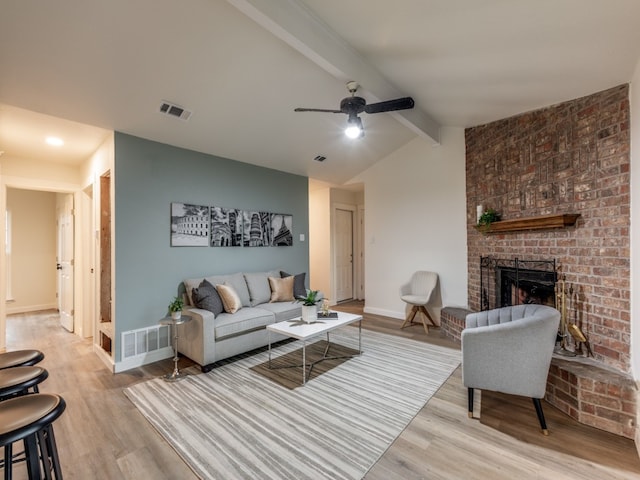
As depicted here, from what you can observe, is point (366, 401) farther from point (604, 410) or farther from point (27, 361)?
point (27, 361)

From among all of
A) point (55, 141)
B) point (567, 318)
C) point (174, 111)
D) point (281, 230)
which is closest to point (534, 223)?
point (567, 318)

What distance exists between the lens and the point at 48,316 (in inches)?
215

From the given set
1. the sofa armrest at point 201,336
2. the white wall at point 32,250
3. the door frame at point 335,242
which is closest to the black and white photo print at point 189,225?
the sofa armrest at point 201,336

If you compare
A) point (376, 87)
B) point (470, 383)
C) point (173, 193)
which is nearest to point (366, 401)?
point (470, 383)

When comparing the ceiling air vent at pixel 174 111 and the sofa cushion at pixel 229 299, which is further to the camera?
the sofa cushion at pixel 229 299

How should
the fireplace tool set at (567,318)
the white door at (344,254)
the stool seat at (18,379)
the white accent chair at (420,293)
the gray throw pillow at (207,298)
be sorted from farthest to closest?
the white door at (344,254) → the white accent chair at (420,293) → the gray throw pillow at (207,298) → the fireplace tool set at (567,318) → the stool seat at (18,379)

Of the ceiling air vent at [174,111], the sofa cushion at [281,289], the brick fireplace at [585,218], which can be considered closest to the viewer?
the brick fireplace at [585,218]

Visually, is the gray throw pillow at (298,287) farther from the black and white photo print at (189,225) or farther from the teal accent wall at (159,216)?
the black and white photo print at (189,225)

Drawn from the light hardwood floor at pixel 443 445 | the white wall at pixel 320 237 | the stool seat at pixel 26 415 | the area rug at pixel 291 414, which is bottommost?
the light hardwood floor at pixel 443 445

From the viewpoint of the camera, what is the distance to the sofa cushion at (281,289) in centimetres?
416

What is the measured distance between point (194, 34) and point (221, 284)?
2.61 metres

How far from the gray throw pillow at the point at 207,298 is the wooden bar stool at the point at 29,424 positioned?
1903 millimetres

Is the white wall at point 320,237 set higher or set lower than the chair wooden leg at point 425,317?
higher

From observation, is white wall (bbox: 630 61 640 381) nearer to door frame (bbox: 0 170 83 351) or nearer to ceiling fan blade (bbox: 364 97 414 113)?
ceiling fan blade (bbox: 364 97 414 113)
